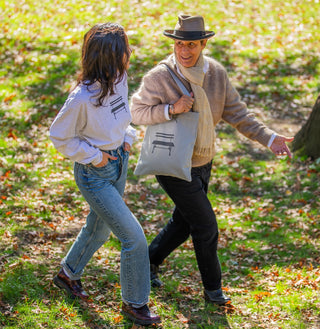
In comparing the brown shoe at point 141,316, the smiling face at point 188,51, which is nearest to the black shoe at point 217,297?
the brown shoe at point 141,316

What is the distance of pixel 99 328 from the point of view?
3.90 metres

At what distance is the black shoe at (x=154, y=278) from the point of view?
15.5 ft

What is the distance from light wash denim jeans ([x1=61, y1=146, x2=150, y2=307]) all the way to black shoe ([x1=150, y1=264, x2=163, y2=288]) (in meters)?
0.85

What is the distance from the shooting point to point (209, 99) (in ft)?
13.5

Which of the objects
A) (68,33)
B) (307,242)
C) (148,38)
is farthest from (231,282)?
(68,33)

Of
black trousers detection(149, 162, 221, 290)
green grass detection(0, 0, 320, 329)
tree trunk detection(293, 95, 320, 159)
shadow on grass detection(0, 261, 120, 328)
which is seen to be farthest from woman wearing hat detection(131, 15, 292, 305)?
tree trunk detection(293, 95, 320, 159)

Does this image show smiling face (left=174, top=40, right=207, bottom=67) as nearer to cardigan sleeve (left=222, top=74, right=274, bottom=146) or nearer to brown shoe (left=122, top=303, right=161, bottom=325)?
cardigan sleeve (left=222, top=74, right=274, bottom=146)

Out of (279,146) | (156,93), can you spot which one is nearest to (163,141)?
(156,93)

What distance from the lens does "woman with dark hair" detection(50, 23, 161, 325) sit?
343cm

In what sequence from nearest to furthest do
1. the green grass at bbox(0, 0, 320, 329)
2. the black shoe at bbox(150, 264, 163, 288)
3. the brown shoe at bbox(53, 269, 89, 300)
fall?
the brown shoe at bbox(53, 269, 89, 300) < the green grass at bbox(0, 0, 320, 329) < the black shoe at bbox(150, 264, 163, 288)

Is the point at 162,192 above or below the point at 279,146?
below

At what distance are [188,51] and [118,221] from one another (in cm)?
147

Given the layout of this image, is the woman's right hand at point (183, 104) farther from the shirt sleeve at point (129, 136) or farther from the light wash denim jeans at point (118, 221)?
the light wash denim jeans at point (118, 221)

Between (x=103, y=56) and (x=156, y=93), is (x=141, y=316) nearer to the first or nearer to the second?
(x=156, y=93)
